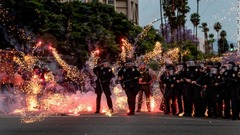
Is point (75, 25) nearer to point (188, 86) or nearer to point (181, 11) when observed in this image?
point (188, 86)

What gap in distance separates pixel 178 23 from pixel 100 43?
50.0 meters

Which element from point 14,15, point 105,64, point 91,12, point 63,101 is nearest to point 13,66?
point 63,101

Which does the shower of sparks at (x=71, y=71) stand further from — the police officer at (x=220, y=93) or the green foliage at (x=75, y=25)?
the police officer at (x=220, y=93)

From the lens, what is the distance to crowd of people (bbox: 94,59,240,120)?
19.0m

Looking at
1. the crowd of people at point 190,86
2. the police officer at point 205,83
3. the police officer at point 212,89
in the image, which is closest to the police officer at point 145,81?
the crowd of people at point 190,86

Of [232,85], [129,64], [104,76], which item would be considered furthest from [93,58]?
[232,85]

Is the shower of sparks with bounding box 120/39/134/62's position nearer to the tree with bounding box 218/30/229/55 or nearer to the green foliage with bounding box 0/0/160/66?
the green foliage with bounding box 0/0/160/66

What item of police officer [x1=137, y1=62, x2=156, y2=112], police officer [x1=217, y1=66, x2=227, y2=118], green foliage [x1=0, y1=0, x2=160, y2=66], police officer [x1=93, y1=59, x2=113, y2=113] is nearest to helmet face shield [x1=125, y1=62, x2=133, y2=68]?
police officer [x1=93, y1=59, x2=113, y2=113]

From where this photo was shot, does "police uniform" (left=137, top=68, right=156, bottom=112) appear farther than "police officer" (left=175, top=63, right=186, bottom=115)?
Yes

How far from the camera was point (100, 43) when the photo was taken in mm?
41969

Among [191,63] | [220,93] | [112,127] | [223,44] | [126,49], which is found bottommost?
[112,127]

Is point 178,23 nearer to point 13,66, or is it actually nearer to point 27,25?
point 27,25

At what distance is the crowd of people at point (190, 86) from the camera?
19016 millimetres

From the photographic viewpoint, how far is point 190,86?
2041cm
